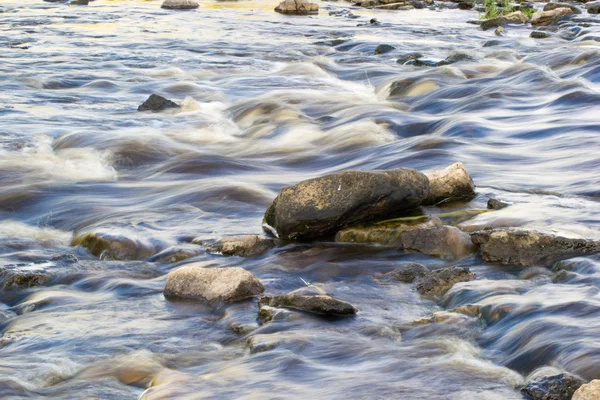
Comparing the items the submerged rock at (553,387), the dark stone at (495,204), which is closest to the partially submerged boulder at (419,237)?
the dark stone at (495,204)

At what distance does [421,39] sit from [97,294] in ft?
49.7

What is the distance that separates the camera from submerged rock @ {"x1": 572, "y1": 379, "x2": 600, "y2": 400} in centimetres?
331

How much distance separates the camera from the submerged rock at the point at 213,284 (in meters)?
5.08

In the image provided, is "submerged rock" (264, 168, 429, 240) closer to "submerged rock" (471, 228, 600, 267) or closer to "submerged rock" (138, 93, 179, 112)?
"submerged rock" (471, 228, 600, 267)

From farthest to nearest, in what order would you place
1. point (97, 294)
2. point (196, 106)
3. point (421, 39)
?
point (421, 39) → point (196, 106) → point (97, 294)

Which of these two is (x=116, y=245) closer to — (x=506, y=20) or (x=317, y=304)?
(x=317, y=304)

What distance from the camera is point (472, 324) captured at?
180 inches

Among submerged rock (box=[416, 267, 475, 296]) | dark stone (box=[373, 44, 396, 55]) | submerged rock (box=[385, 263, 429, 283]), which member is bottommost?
dark stone (box=[373, 44, 396, 55])

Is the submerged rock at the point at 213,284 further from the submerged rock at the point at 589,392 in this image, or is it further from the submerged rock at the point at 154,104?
the submerged rock at the point at 154,104

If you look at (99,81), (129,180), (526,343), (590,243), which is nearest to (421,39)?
(99,81)

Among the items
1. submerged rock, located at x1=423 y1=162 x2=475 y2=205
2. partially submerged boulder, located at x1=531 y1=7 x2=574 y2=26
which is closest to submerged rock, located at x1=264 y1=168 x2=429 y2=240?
submerged rock, located at x1=423 y1=162 x2=475 y2=205

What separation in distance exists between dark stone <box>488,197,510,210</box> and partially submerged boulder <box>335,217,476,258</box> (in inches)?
22.2

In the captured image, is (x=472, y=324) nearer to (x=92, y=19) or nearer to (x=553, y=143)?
(x=553, y=143)

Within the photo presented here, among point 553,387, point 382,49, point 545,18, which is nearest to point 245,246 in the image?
point 553,387
